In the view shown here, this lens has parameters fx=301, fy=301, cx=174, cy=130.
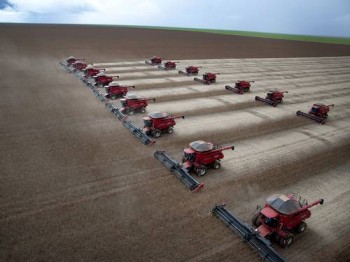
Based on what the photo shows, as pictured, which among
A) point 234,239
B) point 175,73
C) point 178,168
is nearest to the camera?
point 234,239

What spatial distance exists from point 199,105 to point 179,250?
1764 centimetres

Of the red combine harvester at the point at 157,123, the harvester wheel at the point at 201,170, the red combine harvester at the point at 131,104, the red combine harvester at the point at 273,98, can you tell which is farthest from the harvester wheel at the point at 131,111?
the red combine harvester at the point at 273,98

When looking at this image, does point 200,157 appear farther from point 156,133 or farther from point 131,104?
point 131,104

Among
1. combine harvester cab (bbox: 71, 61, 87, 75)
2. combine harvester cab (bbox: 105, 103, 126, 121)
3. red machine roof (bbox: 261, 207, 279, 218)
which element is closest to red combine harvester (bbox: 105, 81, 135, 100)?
combine harvester cab (bbox: 105, 103, 126, 121)

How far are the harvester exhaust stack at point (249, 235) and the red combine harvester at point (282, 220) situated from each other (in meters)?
0.37

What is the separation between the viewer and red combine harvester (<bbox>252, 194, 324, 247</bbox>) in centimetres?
1123

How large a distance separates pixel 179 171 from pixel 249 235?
517 cm

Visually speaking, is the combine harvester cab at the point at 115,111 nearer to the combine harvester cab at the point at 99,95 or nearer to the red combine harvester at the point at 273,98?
the combine harvester cab at the point at 99,95

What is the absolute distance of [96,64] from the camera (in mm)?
44156

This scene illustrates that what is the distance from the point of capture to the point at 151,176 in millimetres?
15219

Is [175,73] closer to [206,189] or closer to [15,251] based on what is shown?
[206,189]

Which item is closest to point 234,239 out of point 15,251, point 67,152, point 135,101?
point 15,251

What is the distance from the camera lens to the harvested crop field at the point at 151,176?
10977 mm

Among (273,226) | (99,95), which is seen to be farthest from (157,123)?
(99,95)
